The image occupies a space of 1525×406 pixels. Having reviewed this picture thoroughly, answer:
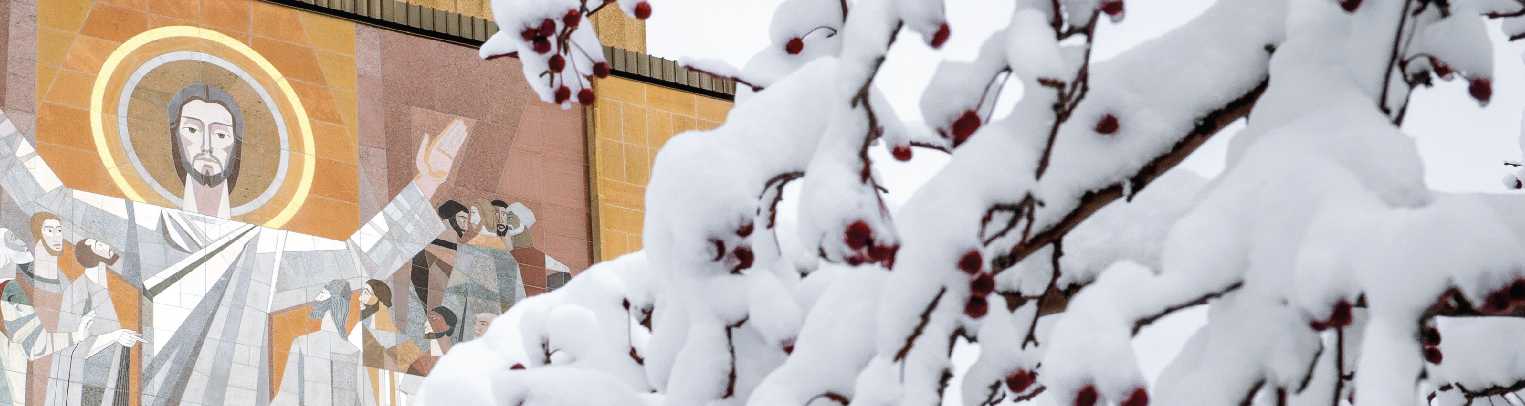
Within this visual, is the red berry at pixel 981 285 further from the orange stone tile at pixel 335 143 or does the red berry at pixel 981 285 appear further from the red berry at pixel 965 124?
the orange stone tile at pixel 335 143

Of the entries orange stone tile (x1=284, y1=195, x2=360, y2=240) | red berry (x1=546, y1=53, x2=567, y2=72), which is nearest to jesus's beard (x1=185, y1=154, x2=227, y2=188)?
orange stone tile (x1=284, y1=195, x2=360, y2=240)

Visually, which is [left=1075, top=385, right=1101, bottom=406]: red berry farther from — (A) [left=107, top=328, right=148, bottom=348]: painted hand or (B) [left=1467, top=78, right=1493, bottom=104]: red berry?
(A) [left=107, top=328, right=148, bottom=348]: painted hand

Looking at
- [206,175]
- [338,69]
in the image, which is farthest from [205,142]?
[338,69]

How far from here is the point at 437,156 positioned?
12.0 m

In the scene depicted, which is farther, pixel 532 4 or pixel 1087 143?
pixel 532 4

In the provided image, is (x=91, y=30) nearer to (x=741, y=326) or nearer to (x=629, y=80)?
(x=629, y=80)

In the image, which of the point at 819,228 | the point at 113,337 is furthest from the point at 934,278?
Answer: the point at 113,337

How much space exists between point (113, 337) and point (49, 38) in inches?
69.4

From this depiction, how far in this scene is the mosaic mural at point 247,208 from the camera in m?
10.4

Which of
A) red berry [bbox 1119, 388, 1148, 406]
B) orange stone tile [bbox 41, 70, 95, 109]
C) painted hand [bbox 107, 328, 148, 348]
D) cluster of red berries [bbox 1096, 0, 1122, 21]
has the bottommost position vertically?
red berry [bbox 1119, 388, 1148, 406]

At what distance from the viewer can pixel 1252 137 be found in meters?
2.31

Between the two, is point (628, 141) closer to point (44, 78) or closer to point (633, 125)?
point (633, 125)

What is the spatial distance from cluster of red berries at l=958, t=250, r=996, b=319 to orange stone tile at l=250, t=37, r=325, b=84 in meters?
9.86

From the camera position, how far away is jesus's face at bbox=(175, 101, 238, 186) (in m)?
11.0
